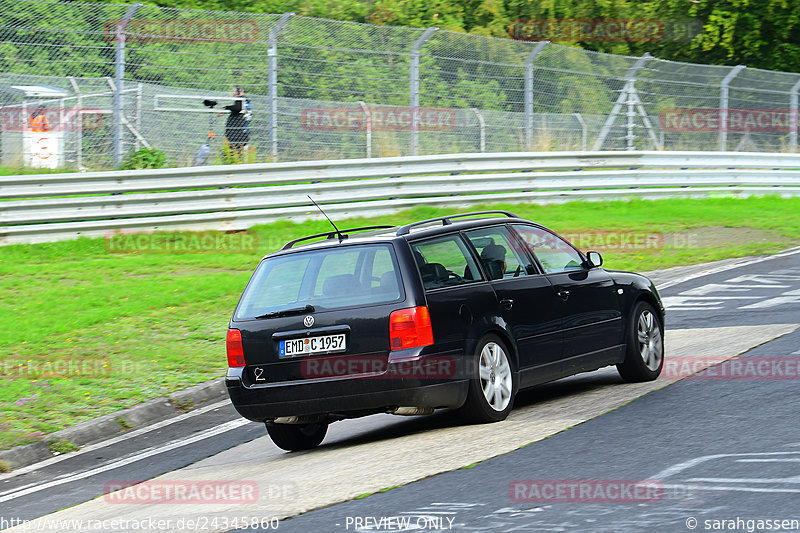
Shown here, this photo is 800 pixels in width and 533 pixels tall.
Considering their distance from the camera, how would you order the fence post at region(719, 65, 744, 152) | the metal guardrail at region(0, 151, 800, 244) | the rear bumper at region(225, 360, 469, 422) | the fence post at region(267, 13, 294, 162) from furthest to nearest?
the fence post at region(719, 65, 744, 152), the fence post at region(267, 13, 294, 162), the metal guardrail at region(0, 151, 800, 244), the rear bumper at region(225, 360, 469, 422)

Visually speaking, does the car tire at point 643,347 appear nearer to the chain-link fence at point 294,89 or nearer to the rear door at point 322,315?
the rear door at point 322,315

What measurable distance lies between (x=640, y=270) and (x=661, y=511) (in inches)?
437

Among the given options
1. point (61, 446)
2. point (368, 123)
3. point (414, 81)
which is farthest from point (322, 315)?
point (414, 81)

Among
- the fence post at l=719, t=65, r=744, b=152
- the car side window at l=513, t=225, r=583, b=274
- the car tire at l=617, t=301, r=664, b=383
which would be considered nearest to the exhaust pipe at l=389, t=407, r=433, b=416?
the car side window at l=513, t=225, r=583, b=274

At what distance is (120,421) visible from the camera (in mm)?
9367

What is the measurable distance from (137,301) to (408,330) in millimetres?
6708

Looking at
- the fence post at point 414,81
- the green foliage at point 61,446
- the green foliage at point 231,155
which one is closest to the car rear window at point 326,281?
the green foliage at point 61,446

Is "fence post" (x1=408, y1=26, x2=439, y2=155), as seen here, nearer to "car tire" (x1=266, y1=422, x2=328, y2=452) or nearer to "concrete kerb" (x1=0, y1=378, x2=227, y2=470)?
"concrete kerb" (x1=0, y1=378, x2=227, y2=470)

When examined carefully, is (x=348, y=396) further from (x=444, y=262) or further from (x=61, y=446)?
(x=61, y=446)

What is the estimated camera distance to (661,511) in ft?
17.4

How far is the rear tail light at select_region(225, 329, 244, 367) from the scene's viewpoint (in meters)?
7.96

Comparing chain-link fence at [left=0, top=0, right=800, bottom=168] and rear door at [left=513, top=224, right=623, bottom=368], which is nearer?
rear door at [left=513, top=224, right=623, bottom=368]

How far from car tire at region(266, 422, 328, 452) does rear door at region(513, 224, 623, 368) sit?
2034 millimetres

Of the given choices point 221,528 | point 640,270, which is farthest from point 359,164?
point 221,528
